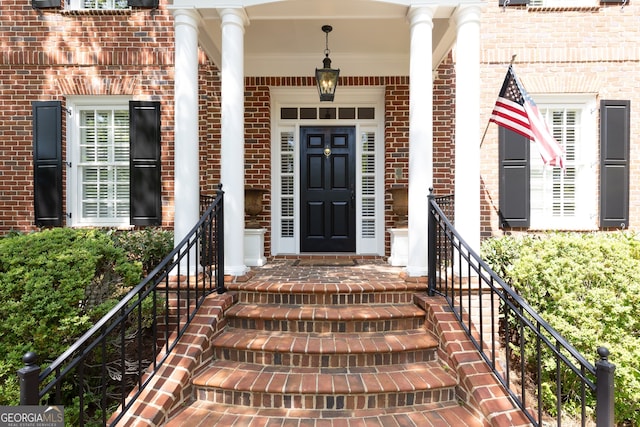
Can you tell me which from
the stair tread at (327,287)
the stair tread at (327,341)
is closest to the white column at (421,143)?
the stair tread at (327,287)

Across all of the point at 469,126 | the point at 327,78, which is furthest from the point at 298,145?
Answer: the point at 469,126

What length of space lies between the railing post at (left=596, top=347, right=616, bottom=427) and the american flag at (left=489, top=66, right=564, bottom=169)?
2358 millimetres

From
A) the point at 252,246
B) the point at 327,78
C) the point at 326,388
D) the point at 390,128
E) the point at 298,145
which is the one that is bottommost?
the point at 326,388

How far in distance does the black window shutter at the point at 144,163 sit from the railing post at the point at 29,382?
352 centimetres

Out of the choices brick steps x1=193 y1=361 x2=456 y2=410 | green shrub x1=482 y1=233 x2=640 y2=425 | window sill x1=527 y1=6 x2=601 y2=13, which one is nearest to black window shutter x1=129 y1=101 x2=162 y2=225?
brick steps x1=193 y1=361 x2=456 y2=410

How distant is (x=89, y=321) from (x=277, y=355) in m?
1.69

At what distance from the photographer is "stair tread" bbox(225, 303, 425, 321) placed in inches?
126

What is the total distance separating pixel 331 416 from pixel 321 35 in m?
4.73

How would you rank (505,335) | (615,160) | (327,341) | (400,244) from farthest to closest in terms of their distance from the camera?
(615,160), (400,244), (327,341), (505,335)

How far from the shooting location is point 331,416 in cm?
260

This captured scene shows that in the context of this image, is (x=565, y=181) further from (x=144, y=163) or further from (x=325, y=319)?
(x=144, y=163)

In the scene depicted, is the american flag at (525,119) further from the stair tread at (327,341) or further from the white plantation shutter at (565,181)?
the stair tread at (327,341)

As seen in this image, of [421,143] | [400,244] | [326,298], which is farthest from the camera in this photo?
[400,244]

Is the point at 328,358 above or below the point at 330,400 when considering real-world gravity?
above
